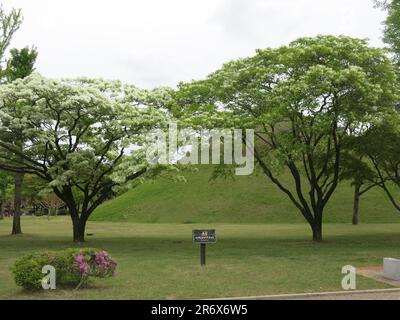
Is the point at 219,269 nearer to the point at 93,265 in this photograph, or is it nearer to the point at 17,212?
the point at 93,265

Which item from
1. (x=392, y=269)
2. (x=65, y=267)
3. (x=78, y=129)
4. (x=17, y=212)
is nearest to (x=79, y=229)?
(x=78, y=129)

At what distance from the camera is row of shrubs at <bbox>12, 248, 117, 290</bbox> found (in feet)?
37.8

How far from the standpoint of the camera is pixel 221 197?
56.8 meters

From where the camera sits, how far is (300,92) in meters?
23.0

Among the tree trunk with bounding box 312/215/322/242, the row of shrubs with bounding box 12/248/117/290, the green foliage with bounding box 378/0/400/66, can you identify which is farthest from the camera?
the green foliage with bounding box 378/0/400/66

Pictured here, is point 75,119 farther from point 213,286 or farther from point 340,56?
point 213,286

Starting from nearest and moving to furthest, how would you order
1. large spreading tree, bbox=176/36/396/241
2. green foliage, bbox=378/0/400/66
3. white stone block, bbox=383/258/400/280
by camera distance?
white stone block, bbox=383/258/400/280, large spreading tree, bbox=176/36/396/241, green foliage, bbox=378/0/400/66

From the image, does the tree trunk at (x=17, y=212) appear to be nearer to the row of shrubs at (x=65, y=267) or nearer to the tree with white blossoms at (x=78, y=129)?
the tree with white blossoms at (x=78, y=129)

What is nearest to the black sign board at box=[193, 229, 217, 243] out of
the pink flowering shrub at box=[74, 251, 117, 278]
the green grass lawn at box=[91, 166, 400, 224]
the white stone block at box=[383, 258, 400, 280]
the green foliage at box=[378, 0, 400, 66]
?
the pink flowering shrub at box=[74, 251, 117, 278]

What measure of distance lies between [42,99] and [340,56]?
14.6 m

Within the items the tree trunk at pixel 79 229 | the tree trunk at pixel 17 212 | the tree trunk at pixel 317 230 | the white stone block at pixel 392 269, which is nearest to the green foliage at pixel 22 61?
the tree trunk at pixel 17 212

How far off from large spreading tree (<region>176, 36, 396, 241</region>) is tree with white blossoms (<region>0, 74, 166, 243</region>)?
2.84 metres

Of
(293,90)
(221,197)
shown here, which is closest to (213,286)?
(293,90)

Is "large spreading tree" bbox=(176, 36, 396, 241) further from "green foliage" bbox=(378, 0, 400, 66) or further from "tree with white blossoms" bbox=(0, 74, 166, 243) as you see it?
"green foliage" bbox=(378, 0, 400, 66)
